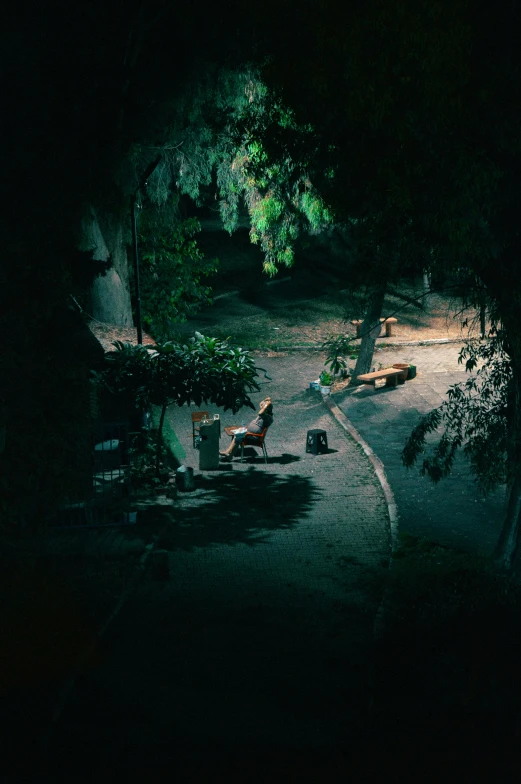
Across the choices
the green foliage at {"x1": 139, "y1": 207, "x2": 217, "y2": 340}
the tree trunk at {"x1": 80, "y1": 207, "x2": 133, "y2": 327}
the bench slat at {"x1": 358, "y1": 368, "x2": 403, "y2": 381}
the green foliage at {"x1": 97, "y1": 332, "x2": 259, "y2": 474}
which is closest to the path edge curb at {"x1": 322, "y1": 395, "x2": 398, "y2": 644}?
the bench slat at {"x1": 358, "y1": 368, "x2": 403, "y2": 381}

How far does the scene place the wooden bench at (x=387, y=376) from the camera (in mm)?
26172

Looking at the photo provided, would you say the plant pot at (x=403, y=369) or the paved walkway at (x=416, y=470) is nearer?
the paved walkway at (x=416, y=470)

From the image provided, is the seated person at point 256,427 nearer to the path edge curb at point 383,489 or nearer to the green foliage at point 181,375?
the path edge curb at point 383,489

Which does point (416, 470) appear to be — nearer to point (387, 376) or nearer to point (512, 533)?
point (512, 533)

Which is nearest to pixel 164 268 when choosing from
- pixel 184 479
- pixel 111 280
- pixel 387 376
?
pixel 111 280

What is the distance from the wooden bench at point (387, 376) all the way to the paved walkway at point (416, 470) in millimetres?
267

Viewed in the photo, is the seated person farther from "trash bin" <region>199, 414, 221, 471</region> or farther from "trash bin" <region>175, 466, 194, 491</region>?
"trash bin" <region>175, 466, 194, 491</region>

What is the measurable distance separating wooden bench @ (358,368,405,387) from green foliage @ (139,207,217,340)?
24.4 feet

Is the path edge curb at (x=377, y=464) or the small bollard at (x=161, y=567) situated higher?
the path edge curb at (x=377, y=464)

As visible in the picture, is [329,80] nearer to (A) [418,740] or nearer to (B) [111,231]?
(A) [418,740]

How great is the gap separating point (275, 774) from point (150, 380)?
9494 mm

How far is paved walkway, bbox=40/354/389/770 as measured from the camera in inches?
345

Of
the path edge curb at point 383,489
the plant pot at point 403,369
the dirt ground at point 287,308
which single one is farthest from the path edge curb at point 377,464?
the dirt ground at point 287,308

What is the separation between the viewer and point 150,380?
651 inches
